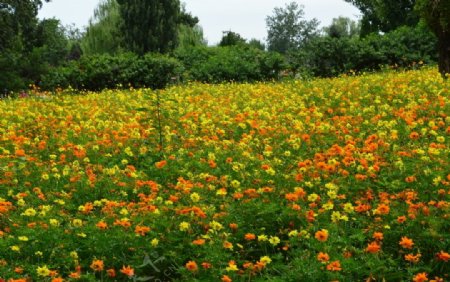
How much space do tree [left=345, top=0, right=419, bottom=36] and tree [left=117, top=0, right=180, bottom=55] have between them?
40.6ft

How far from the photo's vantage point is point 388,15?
34781 mm

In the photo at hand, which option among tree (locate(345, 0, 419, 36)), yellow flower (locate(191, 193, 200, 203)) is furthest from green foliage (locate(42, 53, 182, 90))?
tree (locate(345, 0, 419, 36))

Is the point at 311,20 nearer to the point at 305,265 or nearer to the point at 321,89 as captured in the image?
the point at 321,89

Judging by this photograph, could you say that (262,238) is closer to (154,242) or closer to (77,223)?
(154,242)

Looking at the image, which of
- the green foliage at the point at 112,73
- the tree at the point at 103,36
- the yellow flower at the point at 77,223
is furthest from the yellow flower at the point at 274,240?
the tree at the point at 103,36

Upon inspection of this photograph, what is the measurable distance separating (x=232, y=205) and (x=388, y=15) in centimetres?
3272

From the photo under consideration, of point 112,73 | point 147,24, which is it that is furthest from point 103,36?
point 112,73

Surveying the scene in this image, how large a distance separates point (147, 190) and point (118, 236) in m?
1.65

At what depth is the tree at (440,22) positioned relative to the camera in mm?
12868

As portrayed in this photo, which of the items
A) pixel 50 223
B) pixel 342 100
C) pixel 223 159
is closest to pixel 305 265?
pixel 50 223

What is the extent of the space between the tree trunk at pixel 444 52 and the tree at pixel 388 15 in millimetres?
18383

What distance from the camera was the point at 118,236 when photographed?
13.4 feet

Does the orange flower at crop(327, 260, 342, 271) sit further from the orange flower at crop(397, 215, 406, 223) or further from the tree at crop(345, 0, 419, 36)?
the tree at crop(345, 0, 419, 36)

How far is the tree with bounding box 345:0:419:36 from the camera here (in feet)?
109
